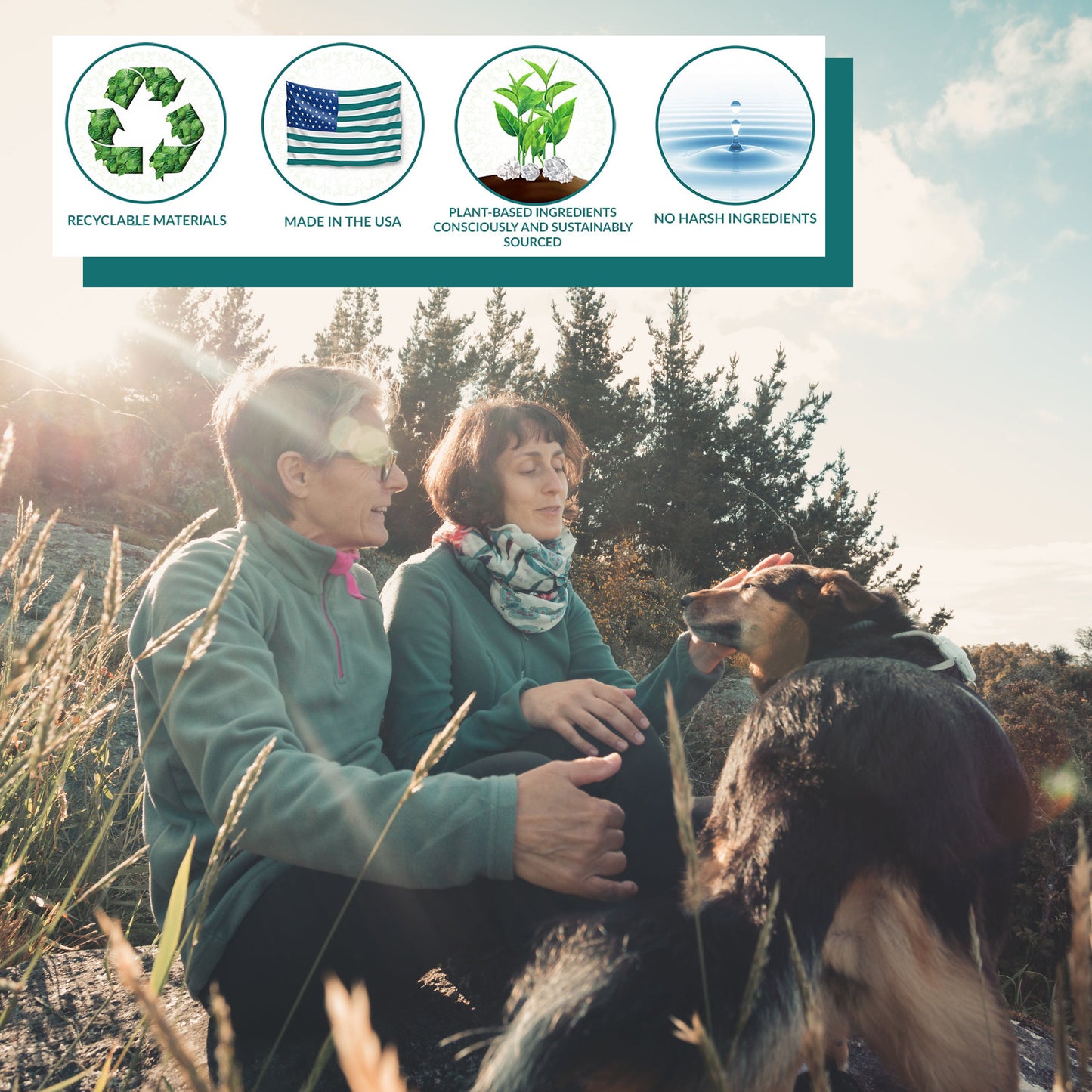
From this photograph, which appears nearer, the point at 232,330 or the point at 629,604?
the point at 629,604

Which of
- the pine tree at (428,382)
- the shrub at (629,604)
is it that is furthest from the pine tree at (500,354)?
the shrub at (629,604)

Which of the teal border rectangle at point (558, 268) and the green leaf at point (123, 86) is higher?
the green leaf at point (123, 86)

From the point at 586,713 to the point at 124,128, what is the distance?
4.28 meters

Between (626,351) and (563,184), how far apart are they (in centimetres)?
1793

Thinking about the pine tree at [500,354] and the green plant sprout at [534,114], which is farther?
the pine tree at [500,354]

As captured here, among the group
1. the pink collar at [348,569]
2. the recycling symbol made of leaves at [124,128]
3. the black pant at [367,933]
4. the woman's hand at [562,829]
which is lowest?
the black pant at [367,933]

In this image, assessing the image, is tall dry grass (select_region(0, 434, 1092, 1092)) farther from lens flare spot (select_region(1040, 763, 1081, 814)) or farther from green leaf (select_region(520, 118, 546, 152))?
green leaf (select_region(520, 118, 546, 152))

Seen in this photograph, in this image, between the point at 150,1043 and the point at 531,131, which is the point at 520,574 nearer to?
the point at 150,1043

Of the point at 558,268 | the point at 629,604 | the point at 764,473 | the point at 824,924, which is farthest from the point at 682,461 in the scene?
the point at 824,924

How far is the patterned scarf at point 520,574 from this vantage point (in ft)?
8.79

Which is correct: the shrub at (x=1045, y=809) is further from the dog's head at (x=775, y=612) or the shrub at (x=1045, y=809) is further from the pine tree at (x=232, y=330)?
the pine tree at (x=232, y=330)

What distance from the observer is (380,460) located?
2242 millimetres

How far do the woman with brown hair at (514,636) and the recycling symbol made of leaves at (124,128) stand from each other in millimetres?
2538

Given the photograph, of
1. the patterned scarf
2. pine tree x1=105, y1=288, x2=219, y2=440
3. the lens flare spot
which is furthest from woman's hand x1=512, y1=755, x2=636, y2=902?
pine tree x1=105, y1=288, x2=219, y2=440
